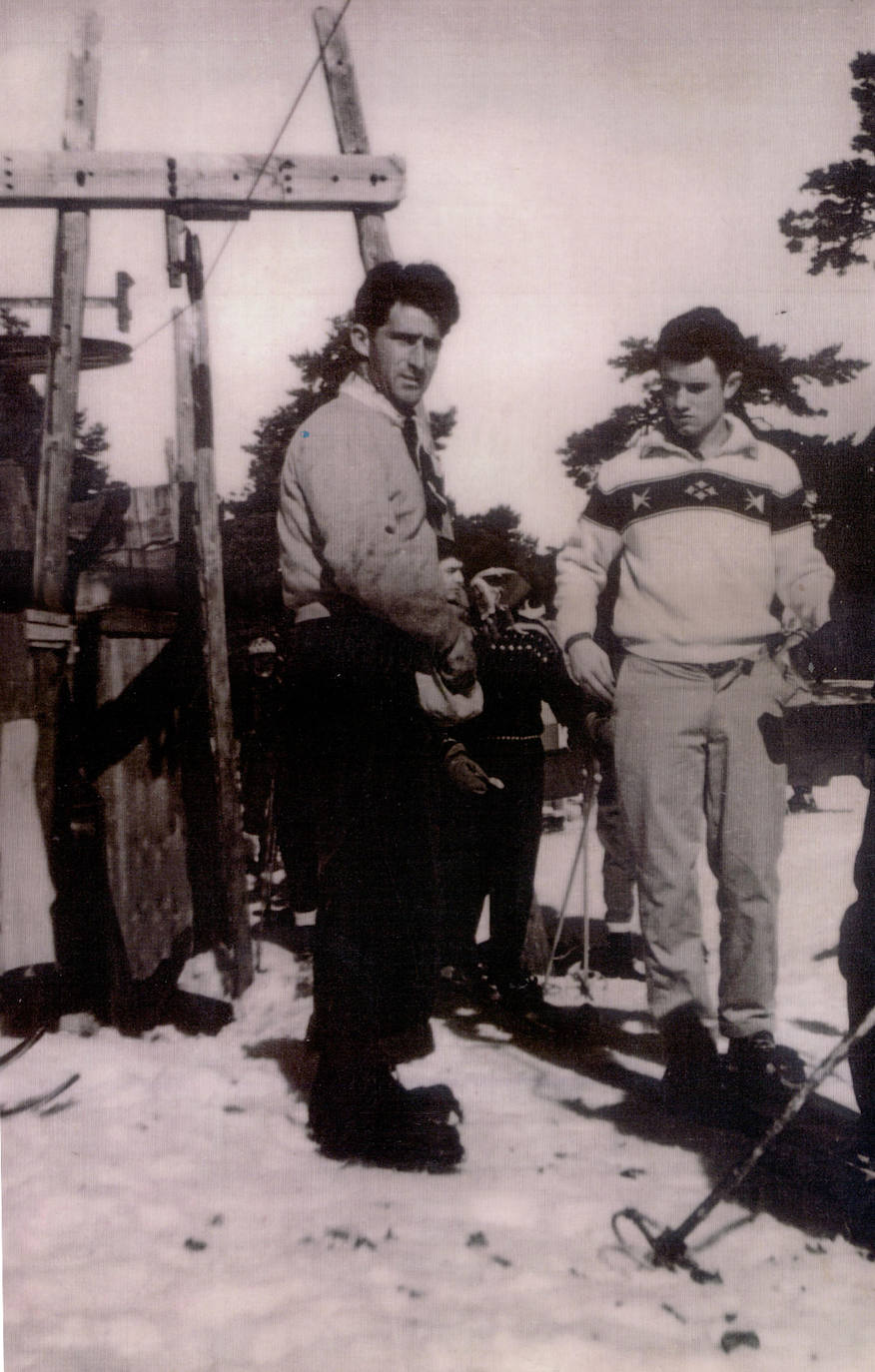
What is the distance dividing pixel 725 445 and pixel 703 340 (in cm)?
27

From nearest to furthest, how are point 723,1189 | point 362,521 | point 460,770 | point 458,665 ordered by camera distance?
point 723,1189 < point 362,521 < point 458,665 < point 460,770

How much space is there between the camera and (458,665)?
2547 mm

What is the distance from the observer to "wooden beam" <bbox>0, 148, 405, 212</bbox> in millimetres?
3354

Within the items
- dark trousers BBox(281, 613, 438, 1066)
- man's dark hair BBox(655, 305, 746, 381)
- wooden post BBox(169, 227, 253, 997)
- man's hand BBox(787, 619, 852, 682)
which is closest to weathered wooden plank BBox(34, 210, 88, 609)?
wooden post BBox(169, 227, 253, 997)

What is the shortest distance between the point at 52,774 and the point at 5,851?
1.01 ft

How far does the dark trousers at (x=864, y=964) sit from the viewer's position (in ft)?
7.77

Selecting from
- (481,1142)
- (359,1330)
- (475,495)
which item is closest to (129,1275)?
(359,1330)

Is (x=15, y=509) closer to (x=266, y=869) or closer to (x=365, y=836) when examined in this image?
(x=266, y=869)

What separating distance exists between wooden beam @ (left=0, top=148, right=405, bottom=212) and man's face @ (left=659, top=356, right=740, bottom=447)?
1.15 metres

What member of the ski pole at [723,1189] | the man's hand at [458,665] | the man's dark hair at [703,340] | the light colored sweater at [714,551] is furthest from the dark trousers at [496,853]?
the ski pole at [723,1189]

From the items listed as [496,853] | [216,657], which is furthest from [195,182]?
[496,853]

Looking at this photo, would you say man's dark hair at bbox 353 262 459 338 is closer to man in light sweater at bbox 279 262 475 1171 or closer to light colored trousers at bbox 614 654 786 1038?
man in light sweater at bbox 279 262 475 1171

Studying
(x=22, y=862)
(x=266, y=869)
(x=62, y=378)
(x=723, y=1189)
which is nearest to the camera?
(x=723, y=1189)

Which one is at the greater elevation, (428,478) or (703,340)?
(703,340)
